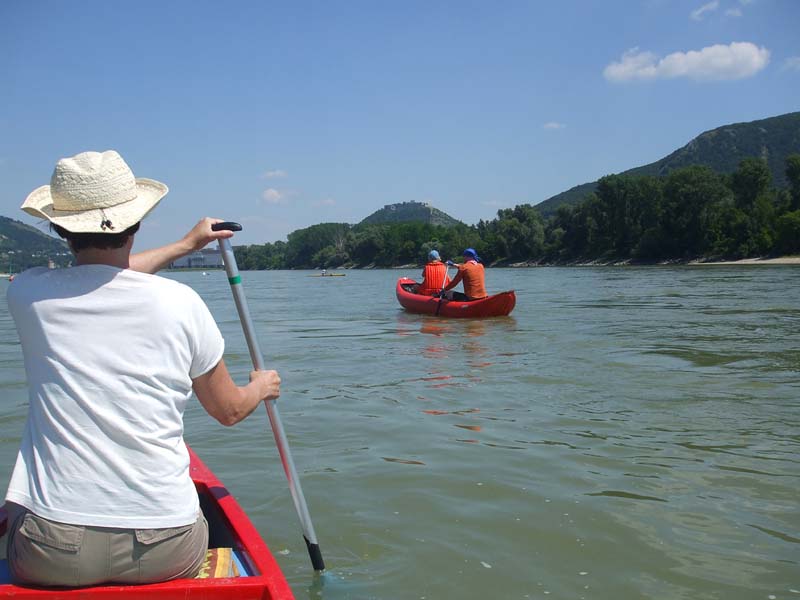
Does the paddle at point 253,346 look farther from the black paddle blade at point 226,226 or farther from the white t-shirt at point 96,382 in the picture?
the white t-shirt at point 96,382

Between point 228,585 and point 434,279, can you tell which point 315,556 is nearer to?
point 228,585

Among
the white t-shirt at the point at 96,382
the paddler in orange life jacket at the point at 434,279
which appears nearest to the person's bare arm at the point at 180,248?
the white t-shirt at the point at 96,382

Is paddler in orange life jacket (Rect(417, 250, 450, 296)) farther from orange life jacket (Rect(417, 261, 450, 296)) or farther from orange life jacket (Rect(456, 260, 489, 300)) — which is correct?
orange life jacket (Rect(456, 260, 489, 300))

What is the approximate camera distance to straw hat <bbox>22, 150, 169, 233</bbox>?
6.54 feet

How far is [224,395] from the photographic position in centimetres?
224

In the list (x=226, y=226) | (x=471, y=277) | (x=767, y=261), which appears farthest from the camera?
(x=767, y=261)

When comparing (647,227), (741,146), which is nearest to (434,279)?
(647,227)

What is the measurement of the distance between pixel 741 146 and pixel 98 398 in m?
159

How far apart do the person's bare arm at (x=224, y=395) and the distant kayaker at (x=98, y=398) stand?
114 mm

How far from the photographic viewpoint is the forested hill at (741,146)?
427ft

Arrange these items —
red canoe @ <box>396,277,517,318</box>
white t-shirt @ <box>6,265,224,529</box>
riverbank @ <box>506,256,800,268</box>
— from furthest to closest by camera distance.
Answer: riverbank @ <box>506,256,800,268</box>, red canoe @ <box>396,277,517,318</box>, white t-shirt @ <box>6,265,224,529</box>

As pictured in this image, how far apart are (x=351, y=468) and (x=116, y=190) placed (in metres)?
3.11

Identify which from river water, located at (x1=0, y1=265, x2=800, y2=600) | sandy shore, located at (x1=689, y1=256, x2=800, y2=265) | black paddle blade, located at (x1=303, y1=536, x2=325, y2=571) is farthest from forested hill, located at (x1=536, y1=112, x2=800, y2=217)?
black paddle blade, located at (x1=303, y1=536, x2=325, y2=571)

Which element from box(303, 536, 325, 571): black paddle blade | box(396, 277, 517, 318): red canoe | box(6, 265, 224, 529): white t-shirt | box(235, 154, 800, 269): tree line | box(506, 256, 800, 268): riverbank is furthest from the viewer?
box(235, 154, 800, 269): tree line
